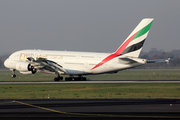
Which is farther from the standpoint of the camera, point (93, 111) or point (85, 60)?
point (85, 60)

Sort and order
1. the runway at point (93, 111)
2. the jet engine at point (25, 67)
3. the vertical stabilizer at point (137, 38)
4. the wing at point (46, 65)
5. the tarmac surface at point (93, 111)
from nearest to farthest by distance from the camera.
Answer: the tarmac surface at point (93, 111) < the runway at point (93, 111) < the vertical stabilizer at point (137, 38) < the jet engine at point (25, 67) < the wing at point (46, 65)

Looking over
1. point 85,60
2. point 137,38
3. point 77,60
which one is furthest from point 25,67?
point 137,38

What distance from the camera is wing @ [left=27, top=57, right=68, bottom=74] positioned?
187 feet

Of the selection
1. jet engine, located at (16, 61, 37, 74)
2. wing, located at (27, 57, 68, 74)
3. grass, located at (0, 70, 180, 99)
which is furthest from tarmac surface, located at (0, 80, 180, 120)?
wing, located at (27, 57, 68, 74)

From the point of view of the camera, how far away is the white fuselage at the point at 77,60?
55188 millimetres

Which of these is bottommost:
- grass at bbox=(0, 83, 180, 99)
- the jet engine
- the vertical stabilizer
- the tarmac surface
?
the tarmac surface

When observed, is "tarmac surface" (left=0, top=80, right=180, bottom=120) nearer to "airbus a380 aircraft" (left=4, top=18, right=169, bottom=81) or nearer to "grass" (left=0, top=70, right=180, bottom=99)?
"grass" (left=0, top=70, right=180, bottom=99)

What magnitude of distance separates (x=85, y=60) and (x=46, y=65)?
25.5 ft

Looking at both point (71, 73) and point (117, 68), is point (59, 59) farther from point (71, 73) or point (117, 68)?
point (117, 68)

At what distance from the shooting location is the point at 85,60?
2271 inches

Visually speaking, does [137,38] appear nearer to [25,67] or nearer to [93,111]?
[25,67]

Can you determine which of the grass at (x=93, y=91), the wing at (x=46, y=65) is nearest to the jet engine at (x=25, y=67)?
the wing at (x=46, y=65)

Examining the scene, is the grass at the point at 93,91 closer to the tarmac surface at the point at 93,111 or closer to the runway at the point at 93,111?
the runway at the point at 93,111
